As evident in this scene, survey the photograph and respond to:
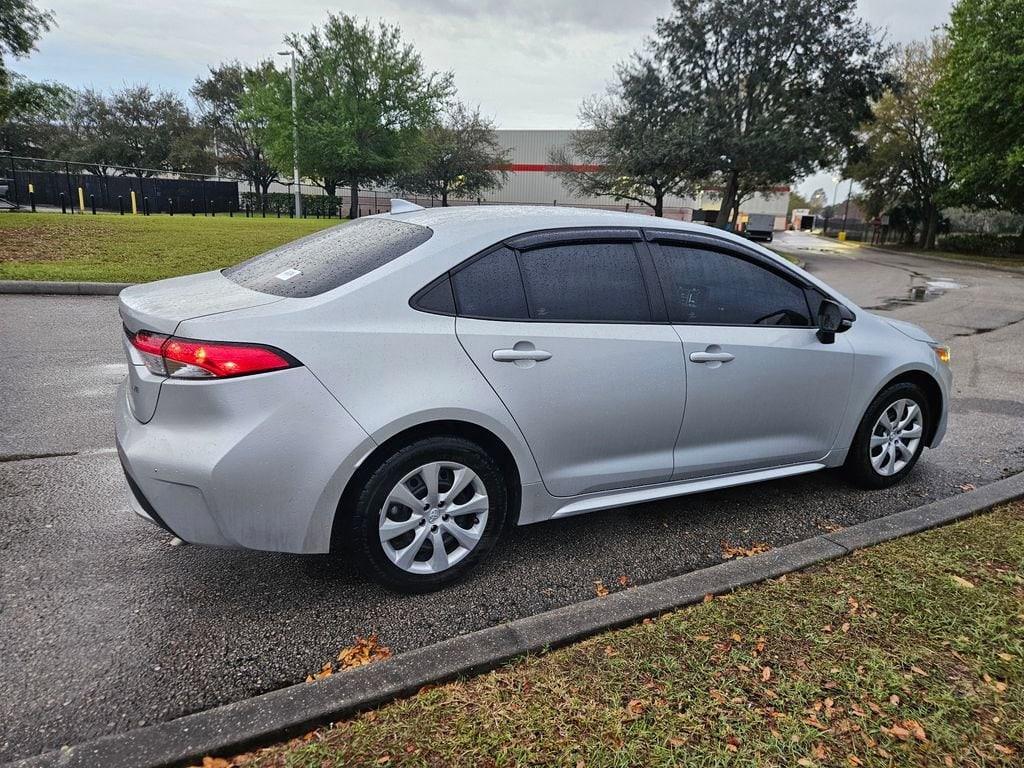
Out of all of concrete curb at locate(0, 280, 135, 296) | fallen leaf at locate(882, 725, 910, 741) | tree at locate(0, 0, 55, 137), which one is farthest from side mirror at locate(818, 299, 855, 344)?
tree at locate(0, 0, 55, 137)

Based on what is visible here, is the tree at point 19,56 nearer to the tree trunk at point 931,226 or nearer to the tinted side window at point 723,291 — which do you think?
the tinted side window at point 723,291

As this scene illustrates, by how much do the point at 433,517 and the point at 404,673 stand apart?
696 millimetres

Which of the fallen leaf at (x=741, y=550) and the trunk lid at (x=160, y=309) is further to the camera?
the fallen leaf at (x=741, y=550)

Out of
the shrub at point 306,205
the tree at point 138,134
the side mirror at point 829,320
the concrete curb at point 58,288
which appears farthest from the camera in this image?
the tree at point 138,134

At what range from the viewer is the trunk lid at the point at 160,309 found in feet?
8.59

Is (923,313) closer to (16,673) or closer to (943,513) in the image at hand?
(943,513)

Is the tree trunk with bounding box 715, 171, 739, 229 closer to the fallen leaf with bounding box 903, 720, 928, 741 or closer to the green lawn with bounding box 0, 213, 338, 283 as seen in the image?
the green lawn with bounding box 0, 213, 338, 283

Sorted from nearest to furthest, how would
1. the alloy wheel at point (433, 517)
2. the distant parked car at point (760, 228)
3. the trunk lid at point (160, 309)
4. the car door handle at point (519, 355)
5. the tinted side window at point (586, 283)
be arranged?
the trunk lid at point (160, 309), the alloy wheel at point (433, 517), the car door handle at point (519, 355), the tinted side window at point (586, 283), the distant parked car at point (760, 228)

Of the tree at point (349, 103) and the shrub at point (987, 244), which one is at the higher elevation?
the tree at point (349, 103)

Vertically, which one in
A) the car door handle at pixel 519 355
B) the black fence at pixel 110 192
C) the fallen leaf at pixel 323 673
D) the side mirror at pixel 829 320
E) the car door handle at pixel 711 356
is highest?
the black fence at pixel 110 192

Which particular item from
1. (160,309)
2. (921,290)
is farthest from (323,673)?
(921,290)

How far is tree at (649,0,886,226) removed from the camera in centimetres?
2942

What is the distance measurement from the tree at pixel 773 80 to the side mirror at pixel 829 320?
2843 cm

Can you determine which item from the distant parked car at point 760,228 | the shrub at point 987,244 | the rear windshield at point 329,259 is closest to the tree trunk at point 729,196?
the distant parked car at point 760,228
